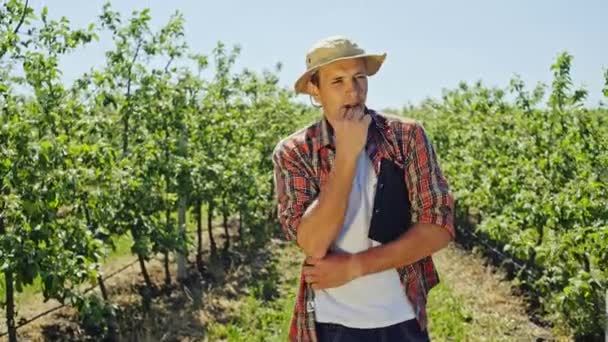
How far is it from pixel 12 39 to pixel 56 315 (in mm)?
3345

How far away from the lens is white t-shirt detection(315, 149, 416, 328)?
6.95 feet

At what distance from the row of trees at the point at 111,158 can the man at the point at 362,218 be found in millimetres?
2579

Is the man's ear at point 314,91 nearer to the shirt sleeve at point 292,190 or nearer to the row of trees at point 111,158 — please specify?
the shirt sleeve at point 292,190

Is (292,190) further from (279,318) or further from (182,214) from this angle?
(182,214)

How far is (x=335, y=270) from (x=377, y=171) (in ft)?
1.10

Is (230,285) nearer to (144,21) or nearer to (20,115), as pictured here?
(144,21)

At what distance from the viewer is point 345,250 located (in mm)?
2172

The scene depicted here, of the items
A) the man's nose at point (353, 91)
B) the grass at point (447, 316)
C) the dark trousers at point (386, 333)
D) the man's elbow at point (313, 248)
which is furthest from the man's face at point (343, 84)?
the grass at point (447, 316)

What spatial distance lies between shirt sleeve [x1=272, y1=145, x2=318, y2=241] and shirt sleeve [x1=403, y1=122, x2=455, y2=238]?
307mm

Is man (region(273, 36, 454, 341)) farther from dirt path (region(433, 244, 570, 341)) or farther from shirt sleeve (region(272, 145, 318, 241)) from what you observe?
dirt path (region(433, 244, 570, 341))

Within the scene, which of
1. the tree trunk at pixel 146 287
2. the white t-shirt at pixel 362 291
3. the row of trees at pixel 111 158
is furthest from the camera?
the tree trunk at pixel 146 287

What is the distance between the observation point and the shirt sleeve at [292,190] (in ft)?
7.10

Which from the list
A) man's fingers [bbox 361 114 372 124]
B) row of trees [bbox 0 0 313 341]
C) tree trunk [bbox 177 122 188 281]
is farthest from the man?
tree trunk [bbox 177 122 188 281]

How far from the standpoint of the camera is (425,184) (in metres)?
2.15
